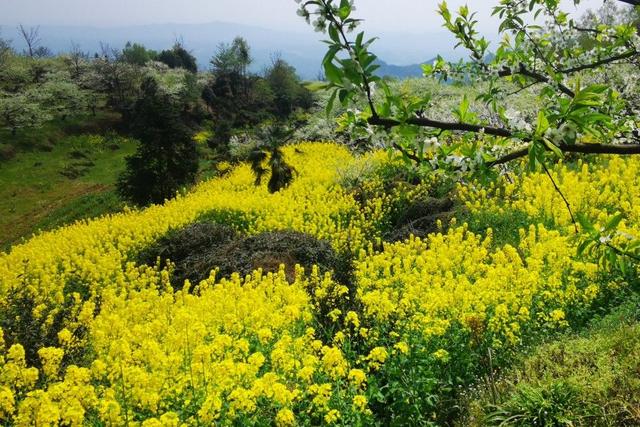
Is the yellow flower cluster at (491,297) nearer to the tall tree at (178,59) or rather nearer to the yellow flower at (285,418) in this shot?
the yellow flower at (285,418)

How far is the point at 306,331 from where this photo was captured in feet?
19.9

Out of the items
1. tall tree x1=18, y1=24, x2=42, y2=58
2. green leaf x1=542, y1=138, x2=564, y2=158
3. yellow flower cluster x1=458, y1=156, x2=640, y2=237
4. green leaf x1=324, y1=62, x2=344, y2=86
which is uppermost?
tall tree x1=18, y1=24, x2=42, y2=58

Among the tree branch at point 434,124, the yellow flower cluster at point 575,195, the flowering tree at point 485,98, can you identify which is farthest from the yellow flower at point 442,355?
the yellow flower cluster at point 575,195

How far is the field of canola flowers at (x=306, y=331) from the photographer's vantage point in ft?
15.1

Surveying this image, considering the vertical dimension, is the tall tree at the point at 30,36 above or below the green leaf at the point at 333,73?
above

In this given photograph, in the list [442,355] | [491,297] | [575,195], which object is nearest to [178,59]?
[575,195]

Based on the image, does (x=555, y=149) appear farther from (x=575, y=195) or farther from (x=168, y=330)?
(x=575, y=195)

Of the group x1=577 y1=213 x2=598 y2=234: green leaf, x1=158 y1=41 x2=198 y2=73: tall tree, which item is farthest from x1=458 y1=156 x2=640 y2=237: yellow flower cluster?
x1=158 y1=41 x2=198 y2=73: tall tree

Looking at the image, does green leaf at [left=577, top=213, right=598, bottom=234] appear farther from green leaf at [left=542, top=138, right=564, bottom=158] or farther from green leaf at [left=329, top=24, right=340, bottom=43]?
green leaf at [left=329, top=24, right=340, bottom=43]

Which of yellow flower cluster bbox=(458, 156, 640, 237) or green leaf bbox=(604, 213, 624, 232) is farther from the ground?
green leaf bbox=(604, 213, 624, 232)

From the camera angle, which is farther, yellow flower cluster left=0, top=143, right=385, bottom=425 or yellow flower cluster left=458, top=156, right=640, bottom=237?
yellow flower cluster left=458, top=156, right=640, bottom=237

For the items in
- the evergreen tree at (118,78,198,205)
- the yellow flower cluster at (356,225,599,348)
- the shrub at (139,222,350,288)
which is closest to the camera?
the yellow flower cluster at (356,225,599,348)

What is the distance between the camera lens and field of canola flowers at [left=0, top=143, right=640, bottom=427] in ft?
15.1

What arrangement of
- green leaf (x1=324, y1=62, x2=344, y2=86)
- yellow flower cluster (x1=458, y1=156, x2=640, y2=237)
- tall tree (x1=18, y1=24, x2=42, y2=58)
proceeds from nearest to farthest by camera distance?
green leaf (x1=324, y1=62, x2=344, y2=86) < yellow flower cluster (x1=458, y1=156, x2=640, y2=237) < tall tree (x1=18, y1=24, x2=42, y2=58)
